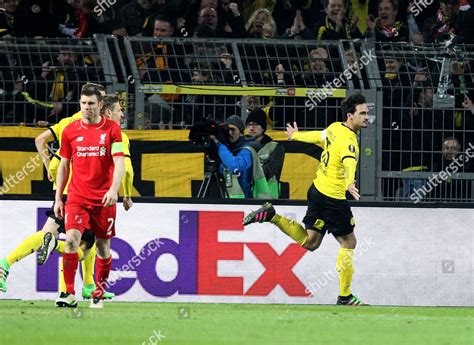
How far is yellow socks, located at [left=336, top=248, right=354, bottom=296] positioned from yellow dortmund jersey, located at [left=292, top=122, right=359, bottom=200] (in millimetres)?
591

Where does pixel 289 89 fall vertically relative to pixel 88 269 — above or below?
above

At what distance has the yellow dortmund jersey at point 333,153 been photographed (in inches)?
556

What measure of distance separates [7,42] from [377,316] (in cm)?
568

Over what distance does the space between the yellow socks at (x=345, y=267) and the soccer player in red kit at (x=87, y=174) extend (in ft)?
9.58

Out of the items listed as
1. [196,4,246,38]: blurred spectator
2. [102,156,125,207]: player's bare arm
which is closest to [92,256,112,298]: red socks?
[102,156,125,207]: player's bare arm

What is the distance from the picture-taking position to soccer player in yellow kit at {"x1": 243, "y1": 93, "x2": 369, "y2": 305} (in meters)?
14.3

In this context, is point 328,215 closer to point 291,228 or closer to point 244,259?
point 291,228

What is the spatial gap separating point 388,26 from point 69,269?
7729 mm

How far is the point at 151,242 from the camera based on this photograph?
50.8 feet

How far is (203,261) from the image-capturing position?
1554 cm

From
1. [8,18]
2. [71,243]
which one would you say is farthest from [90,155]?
[8,18]

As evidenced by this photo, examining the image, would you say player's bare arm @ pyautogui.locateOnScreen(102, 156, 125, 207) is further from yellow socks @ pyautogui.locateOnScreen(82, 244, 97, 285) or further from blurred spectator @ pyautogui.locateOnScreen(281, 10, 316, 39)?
blurred spectator @ pyautogui.locateOnScreen(281, 10, 316, 39)

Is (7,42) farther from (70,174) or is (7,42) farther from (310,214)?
(310,214)

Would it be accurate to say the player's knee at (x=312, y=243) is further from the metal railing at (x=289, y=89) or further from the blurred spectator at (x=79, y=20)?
the blurred spectator at (x=79, y=20)
